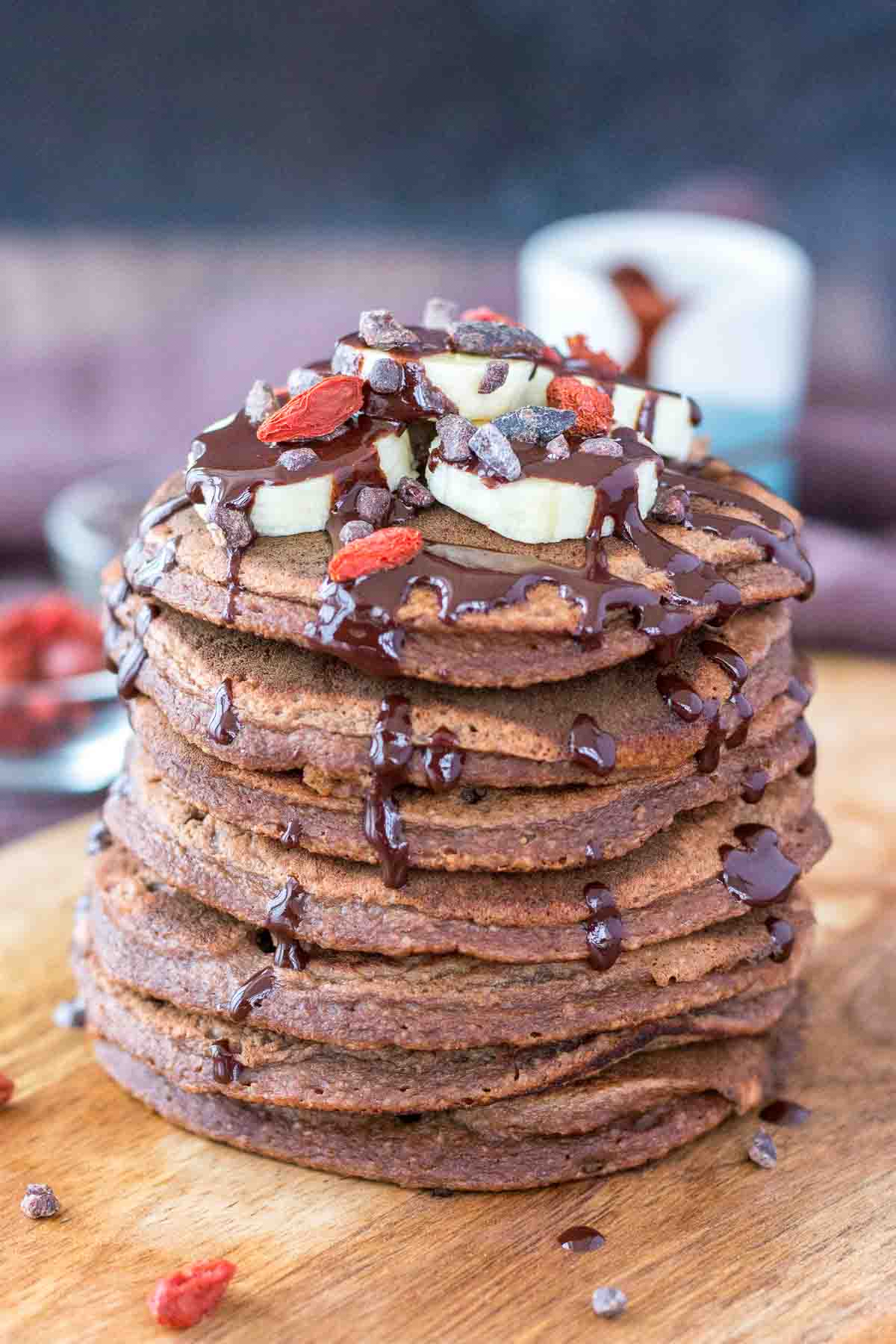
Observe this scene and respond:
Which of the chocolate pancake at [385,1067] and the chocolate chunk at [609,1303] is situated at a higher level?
the chocolate pancake at [385,1067]

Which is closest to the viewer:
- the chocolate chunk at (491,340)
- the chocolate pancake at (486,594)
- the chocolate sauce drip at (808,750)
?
the chocolate pancake at (486,594)

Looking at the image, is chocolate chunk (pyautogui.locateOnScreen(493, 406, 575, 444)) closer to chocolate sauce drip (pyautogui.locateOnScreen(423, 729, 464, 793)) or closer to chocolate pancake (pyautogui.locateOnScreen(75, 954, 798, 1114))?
chocolate sauce drip (pyautogui.locateOnScreen(423, 729, 464, 793))

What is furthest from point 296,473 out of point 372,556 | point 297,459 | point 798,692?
point 798,692

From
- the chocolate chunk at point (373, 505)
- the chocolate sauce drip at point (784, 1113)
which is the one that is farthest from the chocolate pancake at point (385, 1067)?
the chocolate chunk at point (373, 505)

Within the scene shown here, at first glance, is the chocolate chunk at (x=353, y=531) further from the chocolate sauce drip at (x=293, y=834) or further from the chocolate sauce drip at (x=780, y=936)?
the chocolate sauce drip at (x=780, y=936)

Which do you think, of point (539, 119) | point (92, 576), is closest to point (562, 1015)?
point (92, 576)

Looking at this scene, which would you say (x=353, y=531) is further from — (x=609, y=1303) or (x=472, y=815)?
(x=609, y=1303)
